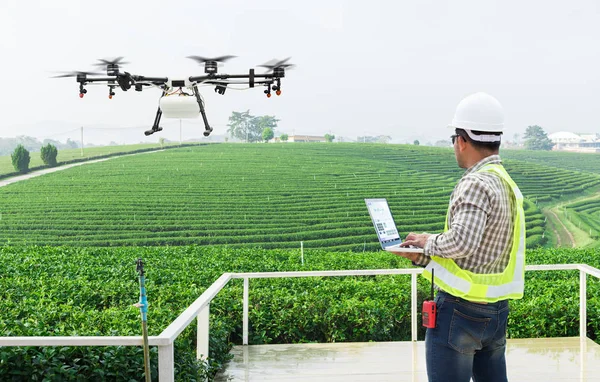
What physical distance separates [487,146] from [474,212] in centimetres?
29

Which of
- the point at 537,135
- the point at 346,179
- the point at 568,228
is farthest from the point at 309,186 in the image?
the point at 537,135

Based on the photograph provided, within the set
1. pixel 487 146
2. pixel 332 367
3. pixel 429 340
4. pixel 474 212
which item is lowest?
pixel 332 367

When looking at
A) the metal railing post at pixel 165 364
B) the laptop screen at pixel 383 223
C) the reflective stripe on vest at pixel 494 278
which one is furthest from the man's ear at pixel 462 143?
the metal railing post at pixel 165 364

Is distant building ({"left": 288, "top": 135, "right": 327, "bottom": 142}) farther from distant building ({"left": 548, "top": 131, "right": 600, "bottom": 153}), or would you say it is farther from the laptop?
the laptop

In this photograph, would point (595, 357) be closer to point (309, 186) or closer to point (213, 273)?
point (213, 273)

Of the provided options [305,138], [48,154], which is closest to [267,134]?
[305,138]

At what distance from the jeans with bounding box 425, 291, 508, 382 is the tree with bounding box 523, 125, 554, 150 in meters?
33.1

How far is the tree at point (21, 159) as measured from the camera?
28516 millimetres

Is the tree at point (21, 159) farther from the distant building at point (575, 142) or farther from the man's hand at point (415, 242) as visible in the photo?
the man's hand at point (415, 242)

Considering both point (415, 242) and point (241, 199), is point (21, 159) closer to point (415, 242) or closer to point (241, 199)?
point (241, 199)

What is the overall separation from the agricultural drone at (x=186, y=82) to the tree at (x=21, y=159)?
706 inches

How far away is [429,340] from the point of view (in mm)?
2279

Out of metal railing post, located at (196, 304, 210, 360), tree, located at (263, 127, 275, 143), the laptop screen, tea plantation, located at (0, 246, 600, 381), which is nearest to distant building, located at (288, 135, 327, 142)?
tree, located at (263, 127, 275, 143)

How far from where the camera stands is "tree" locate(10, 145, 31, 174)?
2852cm
